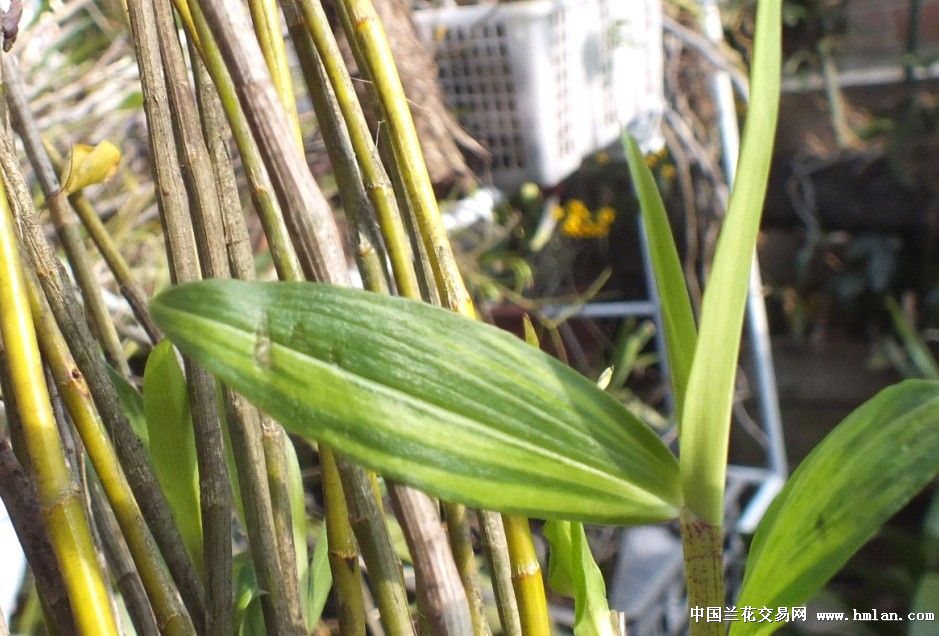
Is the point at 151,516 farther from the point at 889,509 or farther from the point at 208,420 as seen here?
the point at 889,509

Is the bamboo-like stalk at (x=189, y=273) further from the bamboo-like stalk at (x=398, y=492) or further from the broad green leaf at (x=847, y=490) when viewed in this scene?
the broad green leaf at (x=847, y=490)

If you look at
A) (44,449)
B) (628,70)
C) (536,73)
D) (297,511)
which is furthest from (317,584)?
(628,70)

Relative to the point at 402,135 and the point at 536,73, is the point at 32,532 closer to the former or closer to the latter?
the point at 402,135

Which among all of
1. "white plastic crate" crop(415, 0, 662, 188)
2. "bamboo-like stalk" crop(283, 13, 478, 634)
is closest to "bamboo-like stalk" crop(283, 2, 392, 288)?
"bamboo-like stalk" crop(283, 13, 478, 634)

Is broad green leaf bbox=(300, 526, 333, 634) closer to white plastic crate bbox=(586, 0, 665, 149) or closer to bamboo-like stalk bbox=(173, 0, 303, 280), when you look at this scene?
bamboo-like stalk bbox=(173, 0, 303, 280)

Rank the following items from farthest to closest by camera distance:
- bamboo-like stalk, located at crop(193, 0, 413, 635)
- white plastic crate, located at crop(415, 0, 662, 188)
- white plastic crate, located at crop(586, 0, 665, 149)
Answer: white plastic crate, located at crop(586, 0, 665, 149), white plastic crate, located at crop(415, 0, 662, 188), bamboo-like stalk, located at crop(193, 0, 413, 635)

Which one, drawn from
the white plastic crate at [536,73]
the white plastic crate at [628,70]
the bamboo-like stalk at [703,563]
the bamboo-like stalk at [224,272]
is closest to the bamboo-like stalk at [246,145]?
the bamboo-like stalk at [224,272]

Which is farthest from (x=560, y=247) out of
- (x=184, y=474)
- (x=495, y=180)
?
(x=184, y=474)
